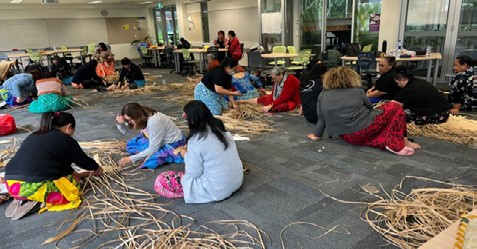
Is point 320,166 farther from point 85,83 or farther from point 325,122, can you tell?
point 85,83

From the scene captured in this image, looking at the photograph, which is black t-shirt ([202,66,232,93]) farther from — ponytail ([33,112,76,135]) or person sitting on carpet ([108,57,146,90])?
person sitting on carpet ([108,57,146,90])

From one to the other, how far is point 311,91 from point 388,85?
120 cm

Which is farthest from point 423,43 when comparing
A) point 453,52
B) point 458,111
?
point 458,111

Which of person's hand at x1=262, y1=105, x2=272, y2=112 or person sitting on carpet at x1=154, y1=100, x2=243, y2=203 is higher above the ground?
person sitting on carpet at x1=154, y1=100, x2=243, y2=203

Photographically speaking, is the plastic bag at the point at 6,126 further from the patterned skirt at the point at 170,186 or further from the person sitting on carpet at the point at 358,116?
the person sitting on carpet at the point at 358,116

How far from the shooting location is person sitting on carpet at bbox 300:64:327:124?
15.2 ft

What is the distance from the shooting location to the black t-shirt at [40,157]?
256 centimetres

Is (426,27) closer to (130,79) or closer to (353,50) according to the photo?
(353,50)

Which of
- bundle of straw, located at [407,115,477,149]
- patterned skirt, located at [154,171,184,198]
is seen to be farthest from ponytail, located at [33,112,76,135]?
bundle of straw, located at [407,115,477,149]

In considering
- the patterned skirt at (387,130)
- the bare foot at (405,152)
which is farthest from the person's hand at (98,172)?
the bare foot at (405,152)

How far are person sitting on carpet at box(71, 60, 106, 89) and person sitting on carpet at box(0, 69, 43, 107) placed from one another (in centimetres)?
152

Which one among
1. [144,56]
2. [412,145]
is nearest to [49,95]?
[412,145]

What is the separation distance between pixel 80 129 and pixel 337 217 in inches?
164

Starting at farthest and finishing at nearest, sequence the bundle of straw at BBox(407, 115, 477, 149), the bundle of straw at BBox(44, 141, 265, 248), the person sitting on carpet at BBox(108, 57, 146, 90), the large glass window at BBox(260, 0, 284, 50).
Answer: the large glass window at BBox(260, 0, 284, 50)
the person sitting on carpet at BBox(108, 57, 146, 90)
the bundle of straw at BBox(407, 115, 477, 149)
the bundle of straw at BBox(44, 141, 265, 248)
